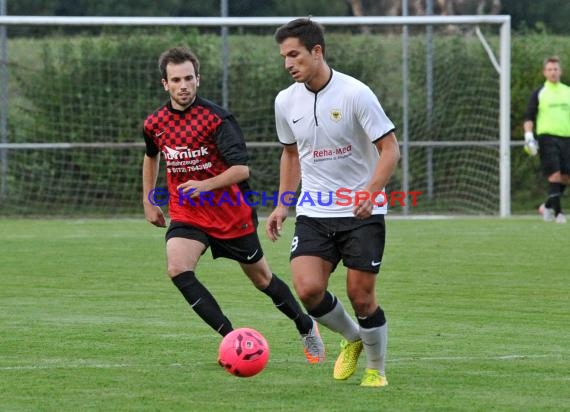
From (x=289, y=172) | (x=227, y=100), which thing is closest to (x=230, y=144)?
(x=289, y=172)

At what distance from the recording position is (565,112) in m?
19.0

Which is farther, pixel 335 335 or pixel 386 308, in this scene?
pixel 386 308

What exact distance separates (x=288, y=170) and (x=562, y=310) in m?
3.72

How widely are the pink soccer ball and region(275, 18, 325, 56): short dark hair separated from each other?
1.64m

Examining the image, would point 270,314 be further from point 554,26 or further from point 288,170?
point 554,26

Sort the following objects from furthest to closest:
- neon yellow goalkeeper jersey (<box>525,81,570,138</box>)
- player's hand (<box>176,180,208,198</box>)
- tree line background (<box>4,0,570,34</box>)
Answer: tree line background (<box>4,0,570,34</box>) < neon yellow goalkeeper jersey (<box>525,81,570,138</box>) < player's hand (<box>176,180,208,198</box>)

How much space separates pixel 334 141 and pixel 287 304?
5.11ft

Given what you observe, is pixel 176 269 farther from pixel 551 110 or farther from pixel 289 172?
pixel 551 110

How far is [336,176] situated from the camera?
7301 millimetres

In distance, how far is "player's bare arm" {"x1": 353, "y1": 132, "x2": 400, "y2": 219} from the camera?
696cm

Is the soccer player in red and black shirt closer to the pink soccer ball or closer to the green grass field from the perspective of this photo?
the green grass field

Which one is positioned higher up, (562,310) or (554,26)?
(554,26)

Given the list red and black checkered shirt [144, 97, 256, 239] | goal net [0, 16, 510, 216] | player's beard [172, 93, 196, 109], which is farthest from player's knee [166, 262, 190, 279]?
goal net [0, 16, 510, 216]

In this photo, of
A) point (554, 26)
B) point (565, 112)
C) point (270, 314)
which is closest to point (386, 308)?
point (270, 314)
